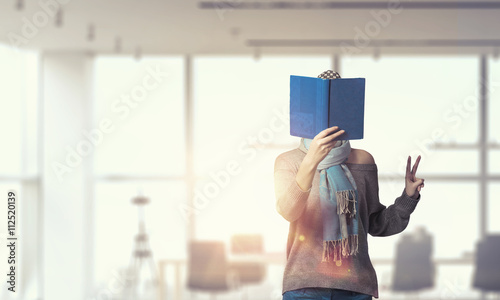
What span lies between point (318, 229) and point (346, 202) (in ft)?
0.37

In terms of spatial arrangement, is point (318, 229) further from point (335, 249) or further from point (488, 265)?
point (488, 265)

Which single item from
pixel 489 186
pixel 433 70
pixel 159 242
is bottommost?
pixel 159 242

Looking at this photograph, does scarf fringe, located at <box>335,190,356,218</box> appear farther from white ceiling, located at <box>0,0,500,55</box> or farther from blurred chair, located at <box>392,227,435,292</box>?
blurred chair, located at <box>392,227,435,292</box>

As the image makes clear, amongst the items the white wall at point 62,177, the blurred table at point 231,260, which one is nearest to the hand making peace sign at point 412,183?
the blurred table at point 231,260

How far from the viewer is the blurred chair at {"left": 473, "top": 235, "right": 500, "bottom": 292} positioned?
5.63 meters

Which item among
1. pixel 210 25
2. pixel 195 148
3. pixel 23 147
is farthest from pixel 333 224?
pixel 23 147

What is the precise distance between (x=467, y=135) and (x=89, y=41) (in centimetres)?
429

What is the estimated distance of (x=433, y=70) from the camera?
273 inches

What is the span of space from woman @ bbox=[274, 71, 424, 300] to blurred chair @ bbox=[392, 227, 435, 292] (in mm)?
3871

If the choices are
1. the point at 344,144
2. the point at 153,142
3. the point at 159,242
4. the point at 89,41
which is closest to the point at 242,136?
the point at 153,142

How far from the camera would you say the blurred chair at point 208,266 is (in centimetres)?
561

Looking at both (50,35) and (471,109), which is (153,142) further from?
(471,109)

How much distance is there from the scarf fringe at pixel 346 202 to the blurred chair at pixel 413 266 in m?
3.96

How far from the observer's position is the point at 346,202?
1752 millimetres
